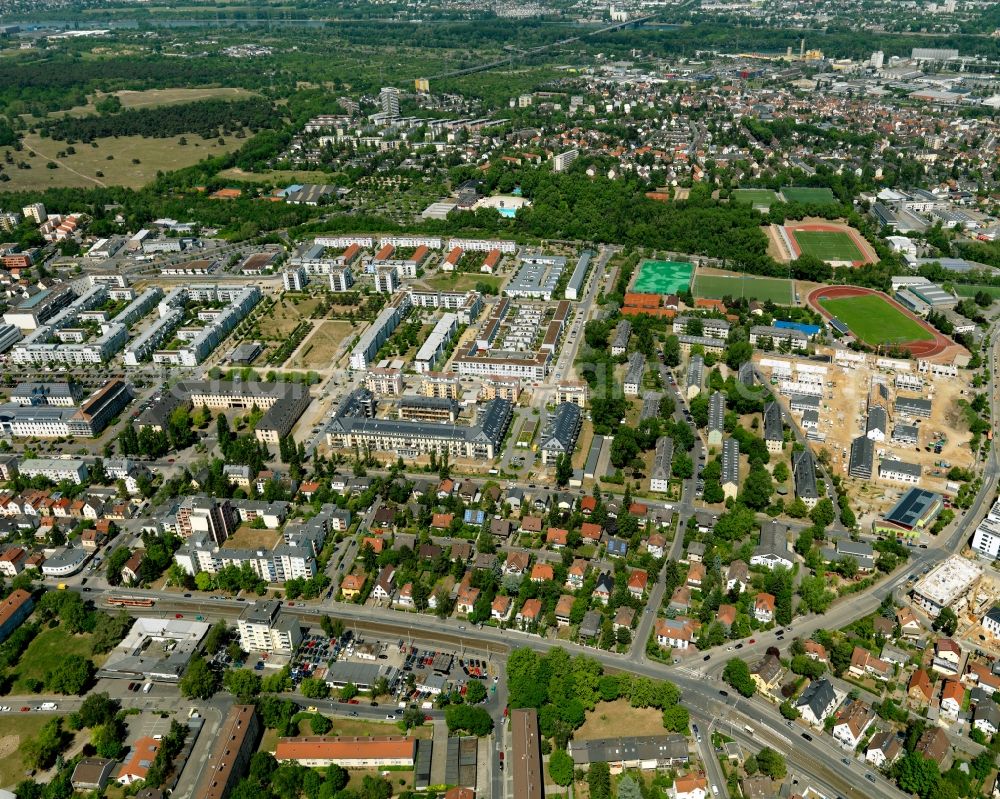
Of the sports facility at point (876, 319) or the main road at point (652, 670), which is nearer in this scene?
the main road at point (652, 670)

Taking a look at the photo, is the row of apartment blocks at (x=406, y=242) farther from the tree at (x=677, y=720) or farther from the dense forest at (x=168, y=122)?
the tree at (x=677, y=720)

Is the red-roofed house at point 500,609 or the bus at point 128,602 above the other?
the red-roofed house at point 500,609

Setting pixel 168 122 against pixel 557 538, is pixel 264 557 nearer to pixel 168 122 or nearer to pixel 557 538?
pixel 557 538

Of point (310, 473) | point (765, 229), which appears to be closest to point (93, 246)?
point (310, 473)

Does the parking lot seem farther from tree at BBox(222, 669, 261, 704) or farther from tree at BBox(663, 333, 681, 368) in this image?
tree at BBox(663, 333, 681, 368)

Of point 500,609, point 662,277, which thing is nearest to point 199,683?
point 500,609

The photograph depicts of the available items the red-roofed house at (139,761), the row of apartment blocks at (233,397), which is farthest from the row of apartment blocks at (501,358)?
the red-roofed house at (139,761)
